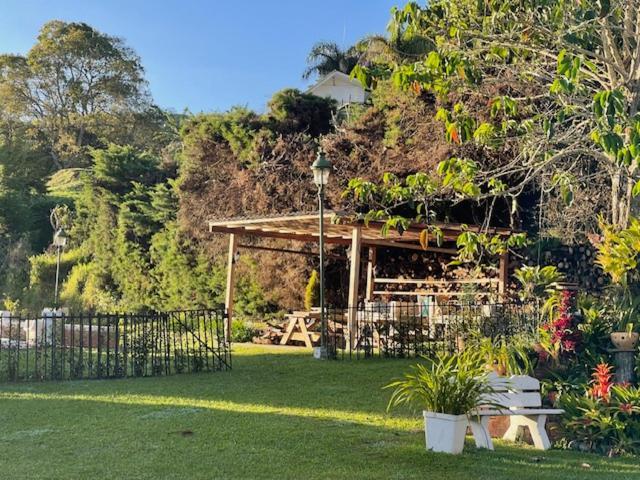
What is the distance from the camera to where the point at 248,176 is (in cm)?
1780

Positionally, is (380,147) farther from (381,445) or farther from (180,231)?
(381,445)

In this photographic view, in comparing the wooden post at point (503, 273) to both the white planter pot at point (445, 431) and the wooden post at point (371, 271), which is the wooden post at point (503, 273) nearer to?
the wooden post at point (371, 271)

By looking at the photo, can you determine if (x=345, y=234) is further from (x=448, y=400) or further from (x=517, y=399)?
(x=448, y=400)

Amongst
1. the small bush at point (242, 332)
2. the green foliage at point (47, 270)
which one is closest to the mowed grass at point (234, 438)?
the small bush at point (242, 332)

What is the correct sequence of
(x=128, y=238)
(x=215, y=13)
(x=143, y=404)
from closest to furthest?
(x=143, y=404) < (x=215, y=13) < (x=128, y=238)

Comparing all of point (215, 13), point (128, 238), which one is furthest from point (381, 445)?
point (128, 238)

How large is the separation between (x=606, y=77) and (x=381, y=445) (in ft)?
15.8

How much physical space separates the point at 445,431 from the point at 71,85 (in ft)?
134

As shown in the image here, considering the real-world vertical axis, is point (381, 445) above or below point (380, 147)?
below

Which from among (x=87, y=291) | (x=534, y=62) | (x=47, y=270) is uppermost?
(x=534, y=62)

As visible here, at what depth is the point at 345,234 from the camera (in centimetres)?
1431

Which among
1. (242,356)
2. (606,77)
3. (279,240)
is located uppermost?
(606,77)

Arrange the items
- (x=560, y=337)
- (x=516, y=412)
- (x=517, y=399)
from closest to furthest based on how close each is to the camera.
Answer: (x=516, y=412)
(x=517, y=399)
(x=560, y=337)

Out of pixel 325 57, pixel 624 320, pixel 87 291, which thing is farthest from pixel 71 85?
pixel 624 320
